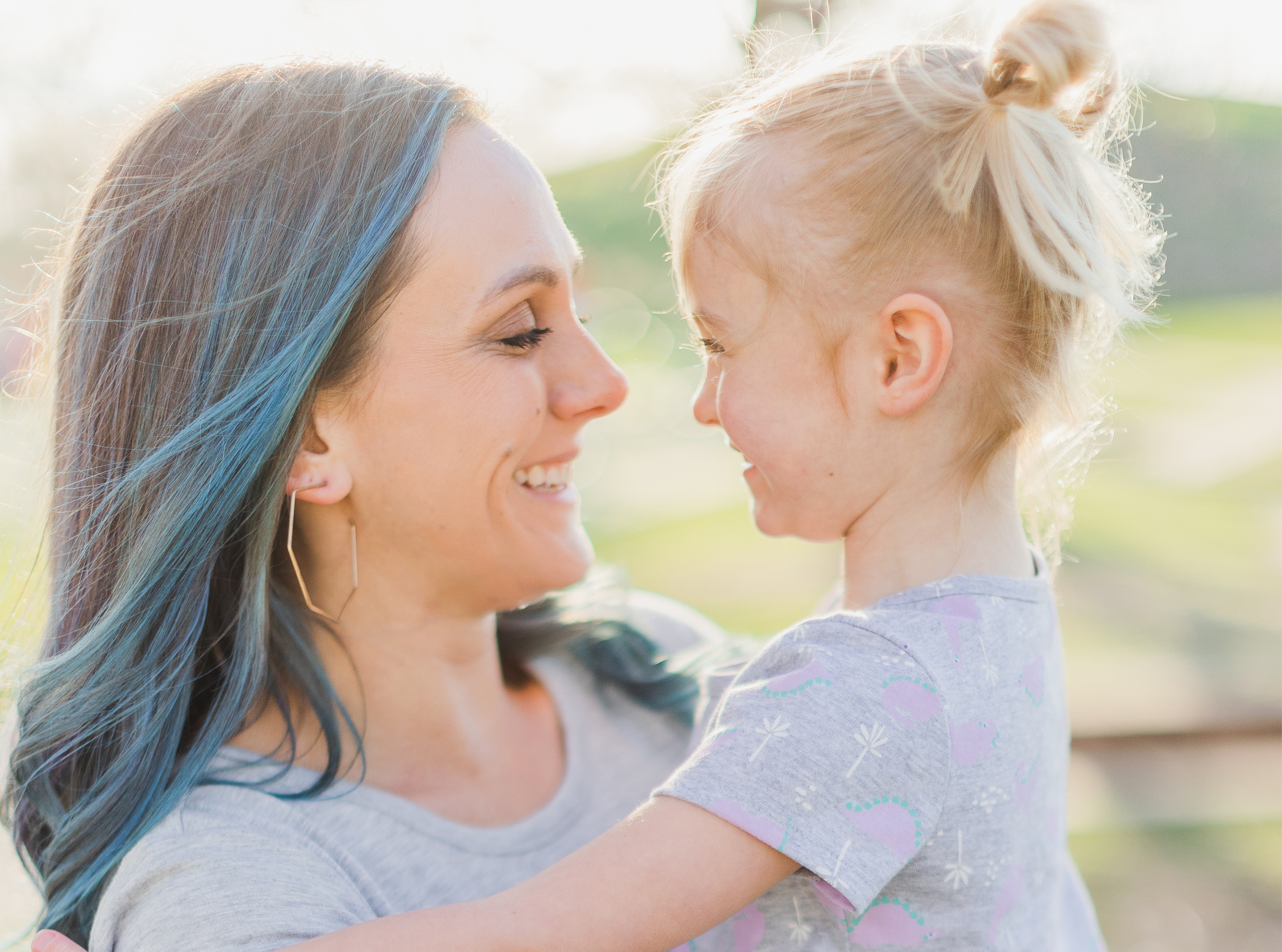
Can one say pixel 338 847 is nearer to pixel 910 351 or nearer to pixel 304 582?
pixel 304 582

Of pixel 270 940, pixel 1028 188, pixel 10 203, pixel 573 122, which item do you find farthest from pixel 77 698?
pixel 10 203

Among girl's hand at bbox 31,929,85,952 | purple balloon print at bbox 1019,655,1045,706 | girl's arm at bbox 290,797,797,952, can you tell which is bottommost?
girl's hand at bbox 31,929,85,952

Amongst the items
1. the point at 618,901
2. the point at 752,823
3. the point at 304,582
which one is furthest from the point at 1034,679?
the point at 304,582

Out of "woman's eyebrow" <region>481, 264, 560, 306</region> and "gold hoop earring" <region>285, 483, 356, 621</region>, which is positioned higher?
"woman's eyebrow" <region>481, 264, 560, 306</region>

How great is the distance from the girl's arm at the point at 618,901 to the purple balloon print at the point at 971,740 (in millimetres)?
255

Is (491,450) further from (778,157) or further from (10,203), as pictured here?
(10,203)

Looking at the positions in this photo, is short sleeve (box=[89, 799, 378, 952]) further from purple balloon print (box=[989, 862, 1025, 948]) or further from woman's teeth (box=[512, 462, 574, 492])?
purple balloon print (box=[989, 862, 1025, 948])

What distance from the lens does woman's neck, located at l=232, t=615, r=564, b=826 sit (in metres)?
1.70

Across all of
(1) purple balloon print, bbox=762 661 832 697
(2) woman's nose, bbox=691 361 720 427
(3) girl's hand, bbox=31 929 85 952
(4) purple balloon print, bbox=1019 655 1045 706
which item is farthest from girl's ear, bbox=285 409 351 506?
(4) purple balloon print, bbox=1019 655 1045 706

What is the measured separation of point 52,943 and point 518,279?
1182mm

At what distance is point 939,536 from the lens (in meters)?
1.52

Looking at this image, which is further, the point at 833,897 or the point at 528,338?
the point at 528,338

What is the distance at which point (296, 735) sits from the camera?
5.39ft

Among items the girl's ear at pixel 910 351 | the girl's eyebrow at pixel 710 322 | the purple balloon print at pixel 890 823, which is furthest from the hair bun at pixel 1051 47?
the purple balloon print at pixel 890 823
